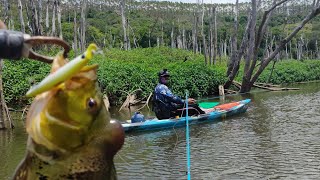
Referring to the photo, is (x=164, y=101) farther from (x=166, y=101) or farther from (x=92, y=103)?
(x=92, y=103)

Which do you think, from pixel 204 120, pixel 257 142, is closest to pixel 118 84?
pixel 204 120

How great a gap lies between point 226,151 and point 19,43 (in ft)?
25.5

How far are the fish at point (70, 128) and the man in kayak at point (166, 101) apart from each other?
32.0ft

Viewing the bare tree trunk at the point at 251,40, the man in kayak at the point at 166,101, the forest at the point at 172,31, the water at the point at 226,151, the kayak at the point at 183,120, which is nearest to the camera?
the water at the point at 226,151

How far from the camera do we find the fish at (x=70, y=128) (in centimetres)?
105

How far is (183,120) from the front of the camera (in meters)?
11.6

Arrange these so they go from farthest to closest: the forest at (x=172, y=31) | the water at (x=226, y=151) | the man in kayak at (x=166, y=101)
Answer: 1. the forest at (x=172, y=31)
2. the man in kayak at (x=166, y=101)
3. the water at (x=226, y=151)

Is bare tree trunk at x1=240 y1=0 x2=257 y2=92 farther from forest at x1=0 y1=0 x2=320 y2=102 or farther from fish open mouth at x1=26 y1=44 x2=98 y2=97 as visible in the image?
fish open mouth at x1=26 y1=44 x2=98 y2=97

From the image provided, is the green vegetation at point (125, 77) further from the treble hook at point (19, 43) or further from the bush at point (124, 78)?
the treble hook at point (19, 43)

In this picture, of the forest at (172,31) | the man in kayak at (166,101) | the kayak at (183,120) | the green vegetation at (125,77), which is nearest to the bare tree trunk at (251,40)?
the forest at (172,31)

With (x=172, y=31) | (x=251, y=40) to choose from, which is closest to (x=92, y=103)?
(x=251, y=40)

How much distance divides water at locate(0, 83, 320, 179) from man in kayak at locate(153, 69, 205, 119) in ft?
1.82

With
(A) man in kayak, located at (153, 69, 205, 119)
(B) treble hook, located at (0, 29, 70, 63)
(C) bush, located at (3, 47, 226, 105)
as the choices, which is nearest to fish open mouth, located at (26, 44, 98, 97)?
(B) treble hook, located at (0, 29, 70, 63)

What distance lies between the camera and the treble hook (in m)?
1.24
